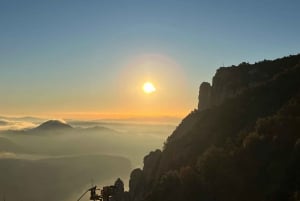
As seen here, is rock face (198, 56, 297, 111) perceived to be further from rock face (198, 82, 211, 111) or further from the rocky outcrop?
the rocky outcrop

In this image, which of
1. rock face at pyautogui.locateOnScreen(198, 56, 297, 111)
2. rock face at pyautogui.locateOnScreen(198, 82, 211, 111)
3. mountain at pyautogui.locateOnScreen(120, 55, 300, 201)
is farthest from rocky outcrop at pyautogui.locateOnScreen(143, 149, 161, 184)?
rock face at pyautogui.locateOnScreen(198, 82, 211, 111)

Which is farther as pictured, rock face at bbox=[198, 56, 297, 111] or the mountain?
rock face at bbox=[198, 56, 297, 111]

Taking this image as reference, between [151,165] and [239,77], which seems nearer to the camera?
[151,165]

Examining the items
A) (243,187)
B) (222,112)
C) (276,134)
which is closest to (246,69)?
(222,112)

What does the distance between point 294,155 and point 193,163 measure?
28.0 metres

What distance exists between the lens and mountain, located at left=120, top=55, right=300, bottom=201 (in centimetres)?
6012

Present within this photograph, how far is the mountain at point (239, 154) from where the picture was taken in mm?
60125

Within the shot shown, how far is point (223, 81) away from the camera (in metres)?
130

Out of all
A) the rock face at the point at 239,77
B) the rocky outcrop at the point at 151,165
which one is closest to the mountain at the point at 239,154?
the rocky outcrop at the point at 151,165

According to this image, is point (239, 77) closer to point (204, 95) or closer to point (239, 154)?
point (204, 95)

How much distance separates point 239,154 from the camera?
69.4m

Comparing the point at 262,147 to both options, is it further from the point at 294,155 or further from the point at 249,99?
the point at 249,99

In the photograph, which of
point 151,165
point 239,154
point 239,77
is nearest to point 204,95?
point 239,77

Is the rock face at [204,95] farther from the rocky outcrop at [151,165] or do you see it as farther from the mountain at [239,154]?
the rocky outcrop at [151,165]
